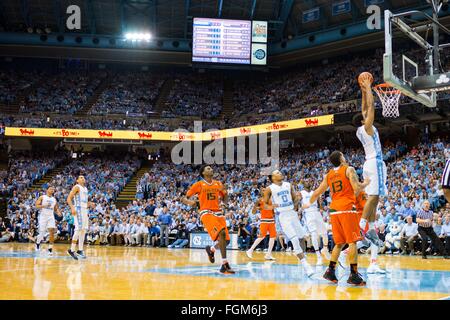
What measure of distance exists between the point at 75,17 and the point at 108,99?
268 inches

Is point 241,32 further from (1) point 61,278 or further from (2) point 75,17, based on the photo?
(1) point 61,278

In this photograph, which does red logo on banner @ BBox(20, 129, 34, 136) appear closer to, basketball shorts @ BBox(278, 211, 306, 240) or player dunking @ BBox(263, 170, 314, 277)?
player dunking @ BBox(263, 170, 314, 277)

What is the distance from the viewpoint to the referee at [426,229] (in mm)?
14672

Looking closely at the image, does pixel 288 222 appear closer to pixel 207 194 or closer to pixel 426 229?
pixel 207 194

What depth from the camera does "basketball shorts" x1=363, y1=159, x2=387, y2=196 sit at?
8.21m

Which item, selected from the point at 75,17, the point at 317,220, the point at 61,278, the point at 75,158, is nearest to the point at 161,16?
the point at 75,17

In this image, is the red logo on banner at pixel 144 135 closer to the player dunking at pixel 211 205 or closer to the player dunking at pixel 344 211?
the player dunking at pixel 211 205

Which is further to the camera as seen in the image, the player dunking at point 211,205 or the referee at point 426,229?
the referee at point 426,229

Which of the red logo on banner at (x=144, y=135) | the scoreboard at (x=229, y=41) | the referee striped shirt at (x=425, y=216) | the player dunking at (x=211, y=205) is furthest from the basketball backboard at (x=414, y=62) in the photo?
the red logo on banner at (x=144, y=135)

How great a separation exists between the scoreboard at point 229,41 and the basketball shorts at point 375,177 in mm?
26918

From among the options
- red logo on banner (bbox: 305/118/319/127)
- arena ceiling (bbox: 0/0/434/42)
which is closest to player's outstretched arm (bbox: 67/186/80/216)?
red logo on banner (bbox: 305/118/319/127)

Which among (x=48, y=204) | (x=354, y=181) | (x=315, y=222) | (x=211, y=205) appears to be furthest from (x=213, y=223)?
(x=48, y=204)
